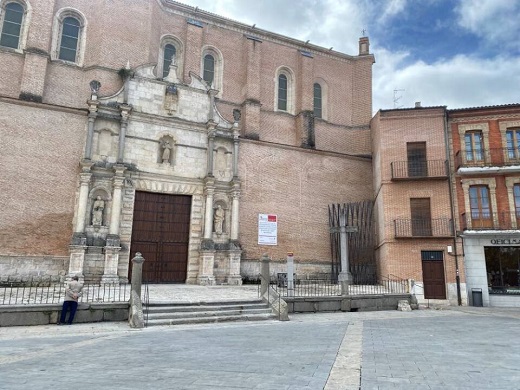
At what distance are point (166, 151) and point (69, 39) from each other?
24.4 ft

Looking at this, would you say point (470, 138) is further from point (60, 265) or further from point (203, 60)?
point (60, 265)

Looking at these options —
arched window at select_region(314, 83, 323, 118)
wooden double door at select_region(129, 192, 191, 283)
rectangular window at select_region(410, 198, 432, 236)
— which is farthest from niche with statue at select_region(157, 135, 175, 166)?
rectangular window at select_region(410, 198, 432, 236)

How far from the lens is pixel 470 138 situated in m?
20.0

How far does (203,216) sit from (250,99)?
7.32m

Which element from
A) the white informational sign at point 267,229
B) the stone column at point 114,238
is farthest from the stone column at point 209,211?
the stone column at point 114,238

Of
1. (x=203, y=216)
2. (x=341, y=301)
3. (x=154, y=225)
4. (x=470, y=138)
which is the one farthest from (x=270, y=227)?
(x=470, y=138)

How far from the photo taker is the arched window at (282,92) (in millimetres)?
24206

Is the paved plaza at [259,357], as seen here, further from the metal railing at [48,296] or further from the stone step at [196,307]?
the metal railing at [48,296]

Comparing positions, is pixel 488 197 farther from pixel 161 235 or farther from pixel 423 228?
pixel 161 235

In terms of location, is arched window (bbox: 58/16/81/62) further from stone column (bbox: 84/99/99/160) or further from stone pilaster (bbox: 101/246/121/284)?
stone pilaster (bbox: 101/246/121/284)

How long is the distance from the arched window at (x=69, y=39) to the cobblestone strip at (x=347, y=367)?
18.5 m

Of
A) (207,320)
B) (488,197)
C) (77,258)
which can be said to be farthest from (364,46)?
(207,320)

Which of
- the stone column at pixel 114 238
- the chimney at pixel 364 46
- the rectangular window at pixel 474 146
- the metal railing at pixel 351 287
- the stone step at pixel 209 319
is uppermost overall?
the chimney at pixel 364 46

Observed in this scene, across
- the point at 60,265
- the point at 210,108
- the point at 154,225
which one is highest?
the point at 210,108
